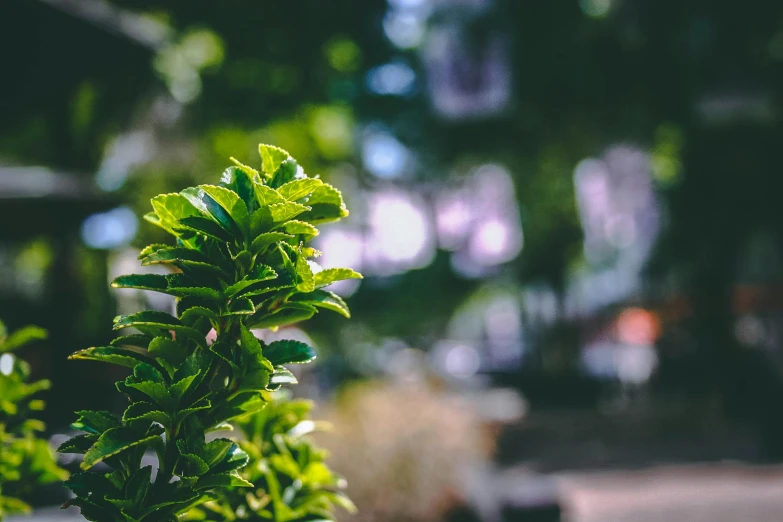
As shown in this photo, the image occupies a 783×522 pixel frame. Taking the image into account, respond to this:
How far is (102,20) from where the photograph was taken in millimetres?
4145

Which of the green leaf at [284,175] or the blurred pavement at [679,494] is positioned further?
the blurred pavement at [679,494]

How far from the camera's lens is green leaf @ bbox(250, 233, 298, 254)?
1.04 meters

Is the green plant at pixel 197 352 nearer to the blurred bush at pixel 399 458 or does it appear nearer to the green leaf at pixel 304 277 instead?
the green leaf at pixel 304 277

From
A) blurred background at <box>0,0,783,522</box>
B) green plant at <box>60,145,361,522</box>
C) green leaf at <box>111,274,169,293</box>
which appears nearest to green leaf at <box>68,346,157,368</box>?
green plant at <box>60,145,361,522</box>

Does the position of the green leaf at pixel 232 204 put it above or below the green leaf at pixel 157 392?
above

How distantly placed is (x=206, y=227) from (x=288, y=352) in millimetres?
275

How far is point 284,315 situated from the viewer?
1.19 m

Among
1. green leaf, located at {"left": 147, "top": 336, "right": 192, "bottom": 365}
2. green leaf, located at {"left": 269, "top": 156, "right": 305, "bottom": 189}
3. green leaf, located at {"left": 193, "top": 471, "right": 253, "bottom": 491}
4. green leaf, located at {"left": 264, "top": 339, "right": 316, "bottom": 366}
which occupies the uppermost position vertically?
green leaf, located at {"left": 269, "top": 156, "right": 305, "bottom": 189}

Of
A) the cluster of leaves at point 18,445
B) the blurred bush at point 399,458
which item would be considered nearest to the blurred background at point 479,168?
the blurred bush at point 399,458

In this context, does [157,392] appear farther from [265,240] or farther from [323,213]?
[323,213]

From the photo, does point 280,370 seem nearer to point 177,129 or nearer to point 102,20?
point 102,20

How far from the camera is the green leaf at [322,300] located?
46.6 inches

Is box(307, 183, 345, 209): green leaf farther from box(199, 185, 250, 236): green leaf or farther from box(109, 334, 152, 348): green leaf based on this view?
box(109, 334, 152, 348): green leaf

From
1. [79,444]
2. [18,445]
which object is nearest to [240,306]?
[79,444]
